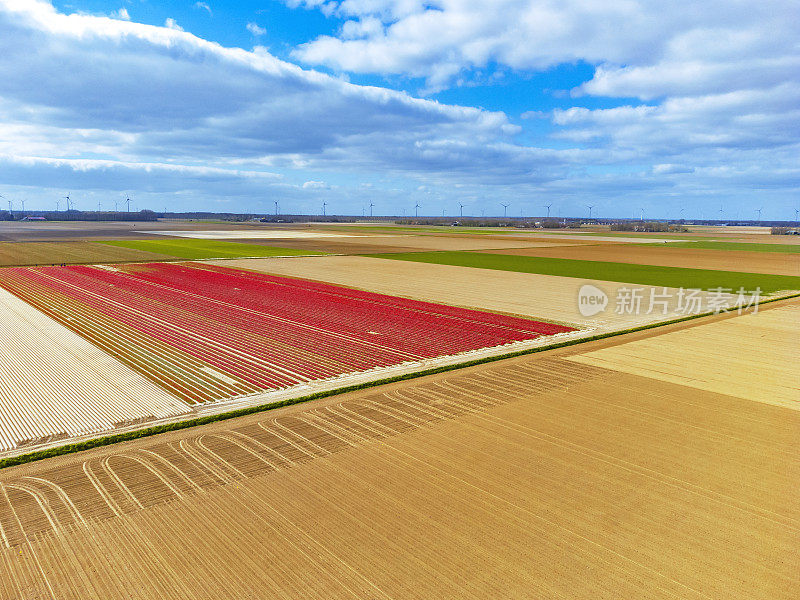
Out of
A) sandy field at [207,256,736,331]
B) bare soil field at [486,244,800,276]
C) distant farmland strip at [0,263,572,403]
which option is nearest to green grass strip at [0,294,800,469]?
distant farmland strip at [0,263,572,403]

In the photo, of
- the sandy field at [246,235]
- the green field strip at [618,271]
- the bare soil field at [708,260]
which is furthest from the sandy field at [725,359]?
the sandy field at [246,235]

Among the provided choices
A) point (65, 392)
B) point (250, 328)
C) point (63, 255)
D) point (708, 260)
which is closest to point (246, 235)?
point (63, 255)

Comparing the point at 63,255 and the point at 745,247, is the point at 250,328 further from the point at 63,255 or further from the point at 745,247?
the point at 745,247

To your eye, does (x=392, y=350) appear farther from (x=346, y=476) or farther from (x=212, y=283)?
(x=212, y=283)

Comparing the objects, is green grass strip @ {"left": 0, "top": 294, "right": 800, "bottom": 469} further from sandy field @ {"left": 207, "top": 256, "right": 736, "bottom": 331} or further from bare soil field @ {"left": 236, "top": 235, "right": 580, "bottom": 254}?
bare soil field @ {"left": 236, "top": 235, "right": 580, "bottom": 254}

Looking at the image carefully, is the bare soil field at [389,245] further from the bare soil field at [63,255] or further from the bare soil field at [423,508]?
the bare soil field at [423,508]

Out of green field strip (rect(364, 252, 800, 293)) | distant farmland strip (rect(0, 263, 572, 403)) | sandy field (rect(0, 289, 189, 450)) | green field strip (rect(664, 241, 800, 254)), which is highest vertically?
green field strip (rect(664, 241, 800, 254))

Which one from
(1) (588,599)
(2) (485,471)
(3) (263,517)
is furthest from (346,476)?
(1) (588,599)
